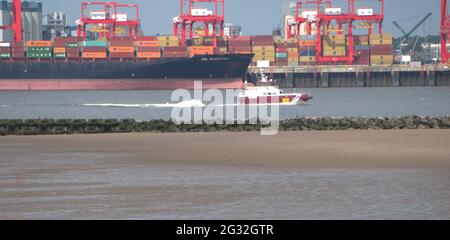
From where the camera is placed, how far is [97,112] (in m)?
59.2

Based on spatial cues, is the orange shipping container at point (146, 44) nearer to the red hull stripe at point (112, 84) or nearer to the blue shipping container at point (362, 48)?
the red hull stripe at point (112, 84)

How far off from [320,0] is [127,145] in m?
105

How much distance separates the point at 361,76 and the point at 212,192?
103858mm

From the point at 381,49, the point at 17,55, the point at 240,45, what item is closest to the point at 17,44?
the point at 17,55

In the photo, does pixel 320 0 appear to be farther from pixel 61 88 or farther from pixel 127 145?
pixel 127 145

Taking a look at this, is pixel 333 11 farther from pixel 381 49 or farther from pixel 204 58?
pixel 204 58

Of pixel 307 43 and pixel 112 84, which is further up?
pixel 307 43

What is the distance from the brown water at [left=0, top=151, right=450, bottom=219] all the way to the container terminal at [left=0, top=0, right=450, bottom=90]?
3096 inches

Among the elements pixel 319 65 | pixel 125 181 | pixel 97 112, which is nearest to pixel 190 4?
pixel 319 65

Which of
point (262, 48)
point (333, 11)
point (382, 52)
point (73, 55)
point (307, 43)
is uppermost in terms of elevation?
point (333, 11)

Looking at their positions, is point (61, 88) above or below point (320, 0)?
below

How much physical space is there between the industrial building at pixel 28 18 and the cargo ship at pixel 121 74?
6181cm

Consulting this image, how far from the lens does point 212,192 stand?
2003 cm

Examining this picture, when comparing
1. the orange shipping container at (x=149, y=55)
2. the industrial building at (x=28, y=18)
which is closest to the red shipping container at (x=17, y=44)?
the orange shipping container at (x=149, y=55)
